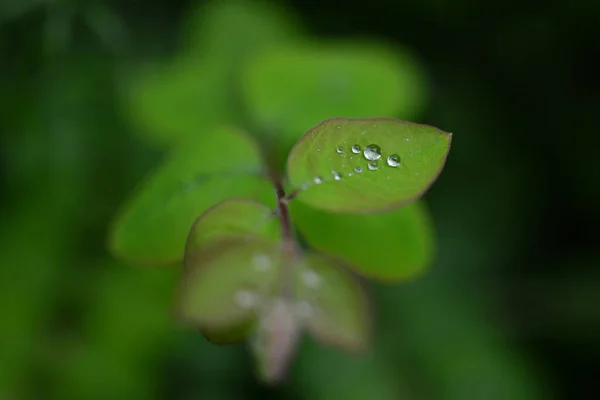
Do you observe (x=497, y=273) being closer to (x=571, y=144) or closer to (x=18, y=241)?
(x=571, y=144)

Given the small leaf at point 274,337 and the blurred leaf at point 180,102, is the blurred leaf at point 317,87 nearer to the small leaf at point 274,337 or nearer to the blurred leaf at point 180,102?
the blurred leaf at point 180,102

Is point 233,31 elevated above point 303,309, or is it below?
above

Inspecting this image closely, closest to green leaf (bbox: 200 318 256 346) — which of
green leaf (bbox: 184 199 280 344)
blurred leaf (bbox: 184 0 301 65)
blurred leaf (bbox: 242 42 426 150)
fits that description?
green leaf (bbox: 184 199 280 344)

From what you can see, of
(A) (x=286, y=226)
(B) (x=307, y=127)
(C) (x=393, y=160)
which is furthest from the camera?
(B) (x=307, y=127)

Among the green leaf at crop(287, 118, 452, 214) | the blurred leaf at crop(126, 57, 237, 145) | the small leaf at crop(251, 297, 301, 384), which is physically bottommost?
the small leaf at crop(251, 297, 301, 384)

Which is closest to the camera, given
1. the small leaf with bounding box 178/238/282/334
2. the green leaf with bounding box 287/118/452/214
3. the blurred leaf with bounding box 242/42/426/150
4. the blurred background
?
the green leaf with bounding box 287/118/452/214

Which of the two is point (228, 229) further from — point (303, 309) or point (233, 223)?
point (303, 309)

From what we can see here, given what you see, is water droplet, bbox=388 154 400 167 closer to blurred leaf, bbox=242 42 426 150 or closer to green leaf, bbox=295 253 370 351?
green leaf, bbox=295 253 370 351

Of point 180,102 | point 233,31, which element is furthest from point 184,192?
point 233,31

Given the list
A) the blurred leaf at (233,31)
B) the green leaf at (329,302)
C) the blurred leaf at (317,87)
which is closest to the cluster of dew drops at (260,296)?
the green leaf at (329,302)
